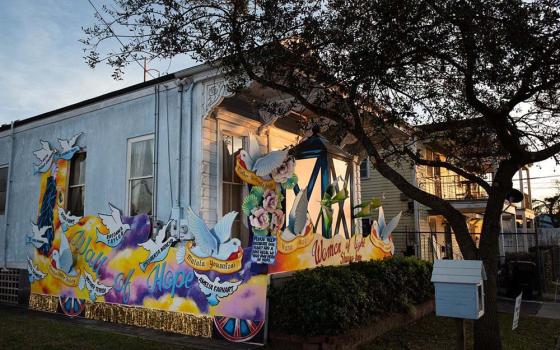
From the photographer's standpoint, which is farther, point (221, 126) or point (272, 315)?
point (221, 126)

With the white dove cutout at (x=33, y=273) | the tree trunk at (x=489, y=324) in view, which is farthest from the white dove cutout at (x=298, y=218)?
the white dove cutout at (x=33, y=273)

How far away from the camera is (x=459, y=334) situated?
5668 millimetres

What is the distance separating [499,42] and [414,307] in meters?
5.41

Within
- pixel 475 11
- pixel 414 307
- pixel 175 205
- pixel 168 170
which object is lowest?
pixel 414 307

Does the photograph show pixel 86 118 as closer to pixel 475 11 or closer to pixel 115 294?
pixel 115 294

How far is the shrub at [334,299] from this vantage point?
6.67 m

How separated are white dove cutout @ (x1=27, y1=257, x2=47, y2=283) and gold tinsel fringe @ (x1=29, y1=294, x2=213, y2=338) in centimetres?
76

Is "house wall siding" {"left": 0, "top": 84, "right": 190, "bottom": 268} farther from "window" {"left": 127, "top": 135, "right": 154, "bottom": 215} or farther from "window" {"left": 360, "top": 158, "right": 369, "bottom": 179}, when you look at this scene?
"window" {"left": 360, "top": 158, "right": 369, "bottom": 179}

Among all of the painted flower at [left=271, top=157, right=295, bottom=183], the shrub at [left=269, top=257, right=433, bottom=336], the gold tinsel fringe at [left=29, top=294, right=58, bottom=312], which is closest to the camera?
the shrub at [left=269, top=257, right=433, bottom=336]

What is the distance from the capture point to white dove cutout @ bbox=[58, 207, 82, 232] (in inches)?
403

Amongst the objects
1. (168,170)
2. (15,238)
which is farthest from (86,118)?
(15,238)

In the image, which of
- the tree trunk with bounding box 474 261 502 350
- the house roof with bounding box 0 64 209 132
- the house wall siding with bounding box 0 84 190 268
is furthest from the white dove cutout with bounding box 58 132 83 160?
the tree trunk with bounding box 474 261 502 350

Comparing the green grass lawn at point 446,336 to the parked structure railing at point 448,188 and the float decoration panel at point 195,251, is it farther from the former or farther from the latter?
the parked structure railing at point 448,188

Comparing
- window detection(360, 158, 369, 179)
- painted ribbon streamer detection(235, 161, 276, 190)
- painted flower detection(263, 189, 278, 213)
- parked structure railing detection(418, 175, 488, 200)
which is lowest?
painted flower detection(263, 189, 278, 213)
